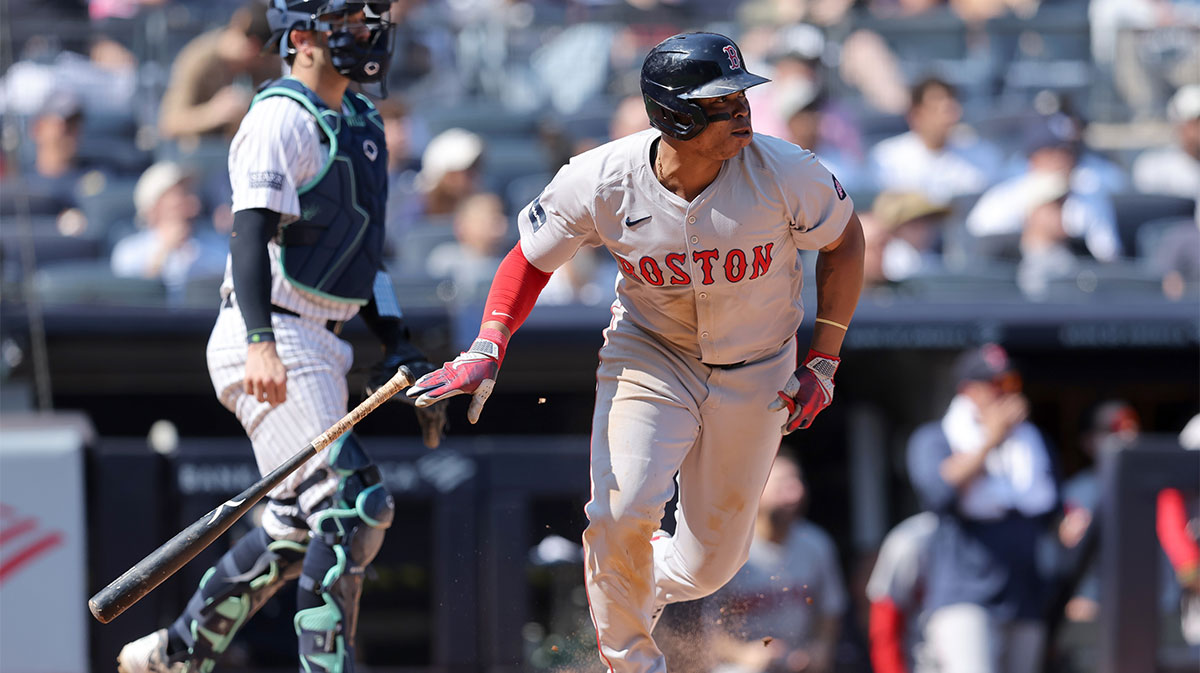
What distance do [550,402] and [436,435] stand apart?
2.82m

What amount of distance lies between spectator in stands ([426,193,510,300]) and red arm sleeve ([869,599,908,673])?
7.39 ft

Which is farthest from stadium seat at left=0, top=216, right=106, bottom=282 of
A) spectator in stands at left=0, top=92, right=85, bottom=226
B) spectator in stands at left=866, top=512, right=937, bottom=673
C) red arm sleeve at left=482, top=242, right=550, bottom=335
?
spectator in stands at left=866, top=512, right=937, bottom=673

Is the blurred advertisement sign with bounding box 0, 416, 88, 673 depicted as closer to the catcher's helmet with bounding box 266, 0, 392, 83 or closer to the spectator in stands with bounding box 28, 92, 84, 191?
the catcher's helmet with bounding box 266, 0, 392, 83

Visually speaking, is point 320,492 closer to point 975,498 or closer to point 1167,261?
point 975,498

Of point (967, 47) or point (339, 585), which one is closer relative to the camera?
point (339, 585)

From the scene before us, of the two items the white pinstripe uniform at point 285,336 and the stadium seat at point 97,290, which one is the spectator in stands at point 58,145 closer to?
the stadium seat at point 97,290

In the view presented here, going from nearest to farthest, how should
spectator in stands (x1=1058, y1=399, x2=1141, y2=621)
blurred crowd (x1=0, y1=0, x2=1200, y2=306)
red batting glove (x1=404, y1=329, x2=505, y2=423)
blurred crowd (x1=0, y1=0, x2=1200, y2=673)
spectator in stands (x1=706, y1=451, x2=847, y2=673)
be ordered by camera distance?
red batting glove (x1=404, y1=329, x2=505, y2=423) → spectator in stands (x1=706, y1=451, x2=847, y2=673) → blurred crowd (x1=0, y1=0, x2=1200, y2=673) → spectator in stands (x1=1058, y1=399, x2=1141, y2=621) → blurred crowd (x1=0, y1=0, x2=1200, y2=306)

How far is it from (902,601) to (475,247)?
8.07ft

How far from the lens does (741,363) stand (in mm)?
3832

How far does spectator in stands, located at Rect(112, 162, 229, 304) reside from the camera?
6926 millimetres

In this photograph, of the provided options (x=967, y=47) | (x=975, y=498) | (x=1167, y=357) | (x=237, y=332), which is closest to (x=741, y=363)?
(x=237, y=332)

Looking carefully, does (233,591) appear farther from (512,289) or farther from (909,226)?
(909,226)

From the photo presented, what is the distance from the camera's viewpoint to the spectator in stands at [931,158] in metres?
8.12

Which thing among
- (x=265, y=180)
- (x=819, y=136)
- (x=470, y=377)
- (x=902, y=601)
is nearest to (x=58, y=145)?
(x=819, y=136)
